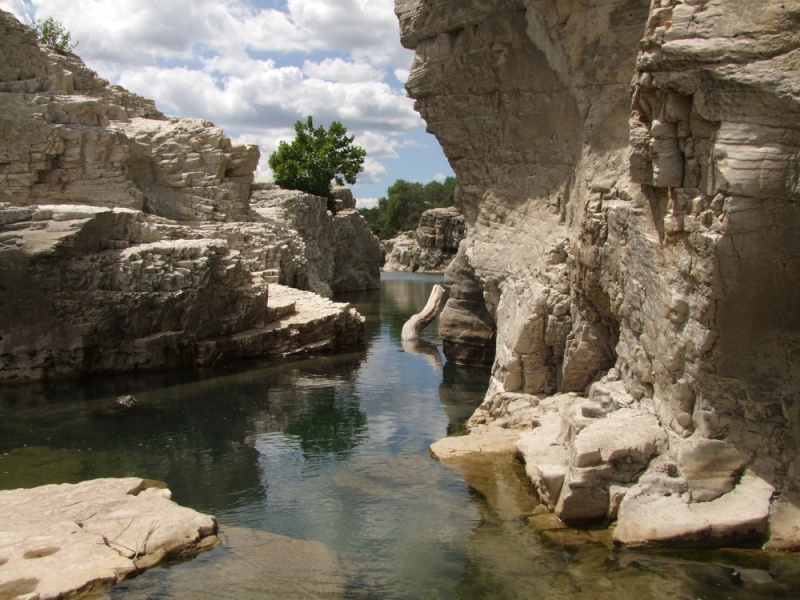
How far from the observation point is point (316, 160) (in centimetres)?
4547

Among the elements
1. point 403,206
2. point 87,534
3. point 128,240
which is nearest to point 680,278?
point 87,534

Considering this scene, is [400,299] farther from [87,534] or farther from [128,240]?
[87,534]

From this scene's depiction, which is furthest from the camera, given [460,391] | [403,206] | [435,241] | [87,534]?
[403,206]

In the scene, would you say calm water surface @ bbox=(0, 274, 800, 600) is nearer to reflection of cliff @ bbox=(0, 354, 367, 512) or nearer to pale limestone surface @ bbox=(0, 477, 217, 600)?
reflection of cliff @ bbox=(0, 354, 367, 512)

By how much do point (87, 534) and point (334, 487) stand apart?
12.0ft

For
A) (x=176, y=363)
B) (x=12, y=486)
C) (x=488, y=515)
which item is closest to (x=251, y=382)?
(x=176, y=363)

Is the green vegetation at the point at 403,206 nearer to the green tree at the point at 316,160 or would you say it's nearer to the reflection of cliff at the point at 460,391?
the green tree at the point at 316,160

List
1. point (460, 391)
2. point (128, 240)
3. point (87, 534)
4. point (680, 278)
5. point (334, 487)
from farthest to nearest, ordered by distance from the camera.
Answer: point (128, 240) → point (460, 391) → point (334, 487) → point (680, 278) → point (87, 534)

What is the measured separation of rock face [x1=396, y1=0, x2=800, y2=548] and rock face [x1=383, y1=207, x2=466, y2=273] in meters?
46.7

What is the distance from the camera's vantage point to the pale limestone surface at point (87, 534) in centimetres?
782

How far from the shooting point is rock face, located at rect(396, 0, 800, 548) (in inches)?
310

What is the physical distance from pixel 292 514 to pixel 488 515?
256cm

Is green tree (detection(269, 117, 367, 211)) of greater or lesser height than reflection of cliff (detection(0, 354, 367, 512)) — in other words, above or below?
above

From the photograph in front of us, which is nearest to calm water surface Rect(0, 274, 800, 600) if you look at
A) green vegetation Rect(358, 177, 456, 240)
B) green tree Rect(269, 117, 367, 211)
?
green tree Rect(269, 117, 367, 211)
